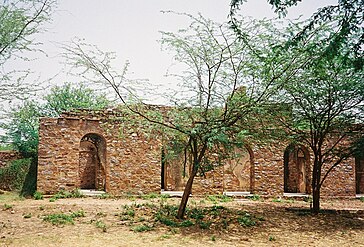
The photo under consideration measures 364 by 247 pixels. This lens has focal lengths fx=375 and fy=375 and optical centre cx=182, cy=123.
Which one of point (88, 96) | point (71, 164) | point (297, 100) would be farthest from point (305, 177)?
point (88, 96)

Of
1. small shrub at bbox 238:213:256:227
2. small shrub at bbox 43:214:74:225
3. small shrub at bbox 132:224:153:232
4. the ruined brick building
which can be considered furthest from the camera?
the ruined brick building

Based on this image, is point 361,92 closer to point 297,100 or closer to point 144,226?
point 297,100

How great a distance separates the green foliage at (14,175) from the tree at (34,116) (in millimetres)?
213

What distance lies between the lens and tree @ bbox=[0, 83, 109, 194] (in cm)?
1105

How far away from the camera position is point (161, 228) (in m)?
8.84

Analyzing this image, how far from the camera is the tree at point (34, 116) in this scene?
11047 millimetres

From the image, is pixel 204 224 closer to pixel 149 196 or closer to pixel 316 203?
pixel 316 203

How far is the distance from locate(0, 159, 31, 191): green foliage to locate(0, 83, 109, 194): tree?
213 millimetres

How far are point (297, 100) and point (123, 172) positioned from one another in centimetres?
724

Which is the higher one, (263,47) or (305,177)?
(263,47)

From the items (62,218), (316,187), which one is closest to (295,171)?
(316,187)

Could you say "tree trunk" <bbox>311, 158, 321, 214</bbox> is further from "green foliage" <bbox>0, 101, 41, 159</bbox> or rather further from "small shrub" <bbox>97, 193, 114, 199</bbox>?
"green foliage" <bbox>0, 101, 41, 159</bbox>

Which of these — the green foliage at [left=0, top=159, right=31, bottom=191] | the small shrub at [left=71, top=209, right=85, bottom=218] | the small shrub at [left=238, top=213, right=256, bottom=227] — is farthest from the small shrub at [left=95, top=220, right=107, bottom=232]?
the green foliage at [left=0, top=159, right=31, bottom=191]

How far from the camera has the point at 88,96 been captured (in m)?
25.9
